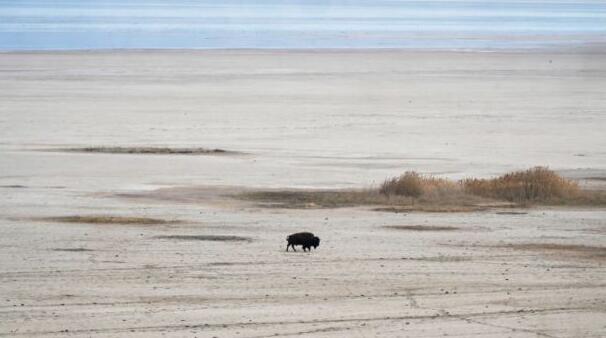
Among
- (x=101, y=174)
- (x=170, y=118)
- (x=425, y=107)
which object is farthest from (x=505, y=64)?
(x=101, y=174)

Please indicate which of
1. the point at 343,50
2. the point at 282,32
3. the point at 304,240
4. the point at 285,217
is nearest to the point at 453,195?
the point at 285,217

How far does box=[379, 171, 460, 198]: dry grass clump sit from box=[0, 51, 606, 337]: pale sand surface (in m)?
1.60

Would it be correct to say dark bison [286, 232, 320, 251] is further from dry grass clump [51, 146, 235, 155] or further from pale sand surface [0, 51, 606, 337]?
dry grass clump [51, 146, 235, 155]

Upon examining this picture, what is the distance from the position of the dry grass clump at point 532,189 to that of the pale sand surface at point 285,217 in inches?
44.6

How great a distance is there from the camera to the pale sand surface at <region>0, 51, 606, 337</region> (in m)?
15.9

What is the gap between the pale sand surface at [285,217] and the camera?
1587 centimetres

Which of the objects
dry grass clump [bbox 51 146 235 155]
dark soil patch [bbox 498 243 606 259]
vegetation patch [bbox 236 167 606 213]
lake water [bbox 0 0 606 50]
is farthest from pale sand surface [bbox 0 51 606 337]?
lake water [bbox 0 0 606 50]

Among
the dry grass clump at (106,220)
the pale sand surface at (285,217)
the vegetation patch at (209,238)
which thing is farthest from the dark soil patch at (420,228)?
the dry grass clump at (106,220)

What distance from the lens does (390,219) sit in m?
23.7

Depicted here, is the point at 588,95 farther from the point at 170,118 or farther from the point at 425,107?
the point at 170,118

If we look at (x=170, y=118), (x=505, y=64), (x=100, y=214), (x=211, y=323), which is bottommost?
(x=211, y=323)

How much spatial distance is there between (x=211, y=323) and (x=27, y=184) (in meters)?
13.8

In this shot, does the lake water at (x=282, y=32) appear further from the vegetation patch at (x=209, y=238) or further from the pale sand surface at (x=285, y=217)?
the vegetation patch at (x=209, y=238)

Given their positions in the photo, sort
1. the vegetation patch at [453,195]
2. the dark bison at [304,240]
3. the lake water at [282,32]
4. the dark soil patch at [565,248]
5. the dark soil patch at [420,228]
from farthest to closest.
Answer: the lake water at [282,32] → the vegetation patch at [453,195] → the dark soil patch at [420,228] → the dark soil patch at [565,248] → the dark bison at [304,240]
